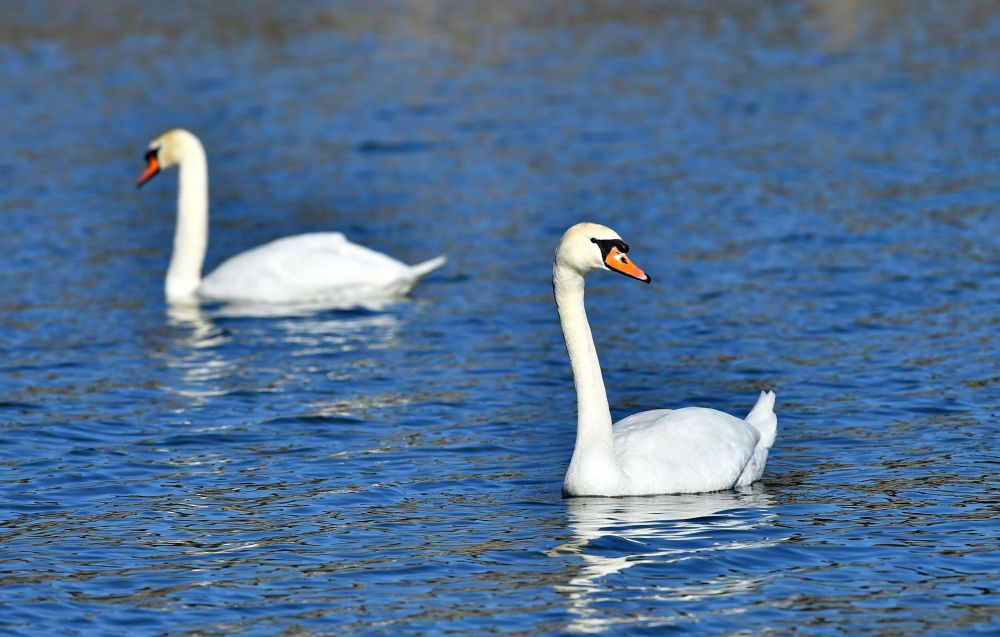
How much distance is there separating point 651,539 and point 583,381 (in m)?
1.23

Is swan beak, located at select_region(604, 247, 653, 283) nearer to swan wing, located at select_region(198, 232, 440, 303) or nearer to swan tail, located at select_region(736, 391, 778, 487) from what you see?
swan tail, located at select_region(736, 391, 778, 487)

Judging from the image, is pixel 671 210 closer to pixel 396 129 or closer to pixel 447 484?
pixel 396 129

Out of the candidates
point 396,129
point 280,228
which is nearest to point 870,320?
point 280,228

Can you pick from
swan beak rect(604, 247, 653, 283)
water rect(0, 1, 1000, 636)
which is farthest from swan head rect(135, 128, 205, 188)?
swan beak rect(604, 247, 653, 283)

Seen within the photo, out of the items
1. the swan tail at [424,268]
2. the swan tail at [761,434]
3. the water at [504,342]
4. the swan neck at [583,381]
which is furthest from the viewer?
the swan tail at [424,268]

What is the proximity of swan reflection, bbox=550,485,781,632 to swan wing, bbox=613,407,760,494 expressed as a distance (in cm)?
9

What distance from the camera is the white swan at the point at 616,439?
32.4 feet

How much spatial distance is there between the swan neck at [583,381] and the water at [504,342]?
0.29 m

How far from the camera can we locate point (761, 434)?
35.2ft

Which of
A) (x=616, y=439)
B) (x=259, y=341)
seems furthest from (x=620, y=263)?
(x=259, y=341)

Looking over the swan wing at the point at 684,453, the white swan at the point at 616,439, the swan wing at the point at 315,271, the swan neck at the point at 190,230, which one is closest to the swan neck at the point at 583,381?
the white swan at the point at 616,439

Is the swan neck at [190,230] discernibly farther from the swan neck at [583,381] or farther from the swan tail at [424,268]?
the swan neck at [583,381]

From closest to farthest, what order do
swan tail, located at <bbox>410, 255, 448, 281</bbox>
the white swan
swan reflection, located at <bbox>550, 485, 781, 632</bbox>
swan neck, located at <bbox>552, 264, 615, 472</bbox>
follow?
1. swan reflection, located at <bbox>550, 485, 781, 632</bbox>
2. the white swan
3. swan neck, located at <bbox>552, 264, 615, 472</bbox>
4. swan tail, located at <bbox>410, 255, 448, 281</bbox>

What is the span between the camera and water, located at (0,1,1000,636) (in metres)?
8.81
